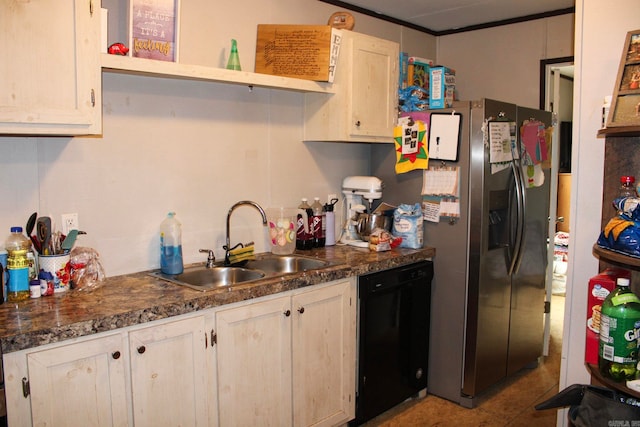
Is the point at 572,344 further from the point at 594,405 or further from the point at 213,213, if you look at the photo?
the point at 213,213

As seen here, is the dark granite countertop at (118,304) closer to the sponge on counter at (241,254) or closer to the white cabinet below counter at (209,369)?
the white cabinet below counter at (209,369)

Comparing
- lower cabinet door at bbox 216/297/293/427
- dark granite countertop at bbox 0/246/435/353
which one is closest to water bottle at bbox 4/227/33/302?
dark granite countertop at bbox 0/246/435/353

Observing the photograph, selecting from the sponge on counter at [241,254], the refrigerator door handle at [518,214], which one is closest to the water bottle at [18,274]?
the sponge on counter at [241,254]

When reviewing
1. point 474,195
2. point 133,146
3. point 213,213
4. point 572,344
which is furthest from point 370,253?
point 133,146

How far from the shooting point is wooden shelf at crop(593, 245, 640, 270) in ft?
5.48

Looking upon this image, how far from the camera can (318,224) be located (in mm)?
3244

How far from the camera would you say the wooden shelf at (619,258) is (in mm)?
1672

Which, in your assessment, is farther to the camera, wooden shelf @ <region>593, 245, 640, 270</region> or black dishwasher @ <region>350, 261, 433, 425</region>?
black dishwasher @ <region>350, 261, 433, 425</region>

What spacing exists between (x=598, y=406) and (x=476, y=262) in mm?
1363

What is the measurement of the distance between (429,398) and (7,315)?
246 cm

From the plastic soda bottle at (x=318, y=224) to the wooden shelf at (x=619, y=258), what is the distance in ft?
5.57

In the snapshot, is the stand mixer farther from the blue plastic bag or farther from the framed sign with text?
the framed sign with text

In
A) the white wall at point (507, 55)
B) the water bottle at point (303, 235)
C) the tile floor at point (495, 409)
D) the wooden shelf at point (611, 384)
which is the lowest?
the tile floor at point (495, 409)

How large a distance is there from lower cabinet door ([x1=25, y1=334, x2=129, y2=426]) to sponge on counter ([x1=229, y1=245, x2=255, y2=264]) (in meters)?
0.92
